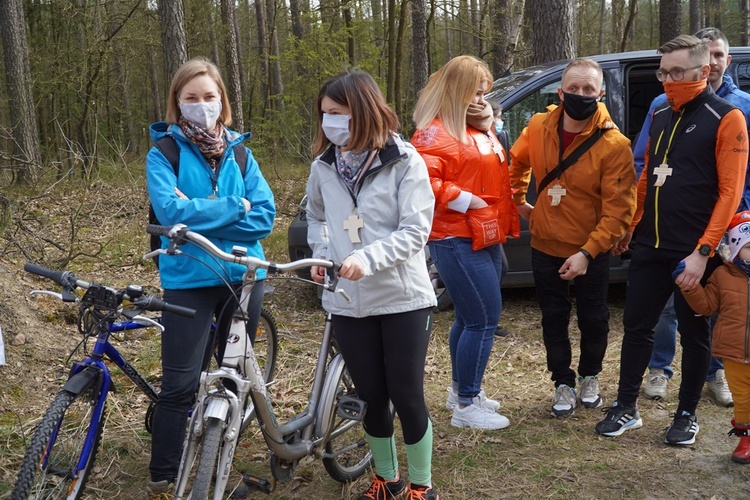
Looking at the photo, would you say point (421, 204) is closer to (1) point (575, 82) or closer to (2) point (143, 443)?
(1) point (575, 82)

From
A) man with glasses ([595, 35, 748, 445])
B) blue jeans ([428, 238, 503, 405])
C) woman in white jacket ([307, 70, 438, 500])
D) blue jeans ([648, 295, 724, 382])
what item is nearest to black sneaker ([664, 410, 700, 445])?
man with glasses ([595, 35, 748, 445])

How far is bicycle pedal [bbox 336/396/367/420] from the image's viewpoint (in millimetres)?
3000

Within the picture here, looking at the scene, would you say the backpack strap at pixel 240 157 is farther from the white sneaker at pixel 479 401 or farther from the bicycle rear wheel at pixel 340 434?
the white sneaker at pixel 479 401

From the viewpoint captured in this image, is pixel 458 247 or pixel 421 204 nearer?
pixel 421 204

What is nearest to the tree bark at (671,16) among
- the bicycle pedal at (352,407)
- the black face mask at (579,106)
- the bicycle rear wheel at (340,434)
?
the black face mask at (579,106)

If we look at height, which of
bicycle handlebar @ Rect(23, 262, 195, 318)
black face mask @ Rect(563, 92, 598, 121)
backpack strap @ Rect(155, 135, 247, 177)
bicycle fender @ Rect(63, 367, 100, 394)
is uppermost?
black face mask @ Rect(563, 92, 598, 121)

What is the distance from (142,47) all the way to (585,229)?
1730 centimetres

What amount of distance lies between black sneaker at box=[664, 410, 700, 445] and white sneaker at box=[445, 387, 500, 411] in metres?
0.95

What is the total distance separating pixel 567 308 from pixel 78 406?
8.68 ft

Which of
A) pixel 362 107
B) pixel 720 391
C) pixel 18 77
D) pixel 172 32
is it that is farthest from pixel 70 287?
pixel 18 77

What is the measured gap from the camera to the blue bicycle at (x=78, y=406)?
261 centimetres

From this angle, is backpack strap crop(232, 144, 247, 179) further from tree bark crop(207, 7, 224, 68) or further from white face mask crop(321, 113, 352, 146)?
tree bark crop(207, 7, 224, 68)

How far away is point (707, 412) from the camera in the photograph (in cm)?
430

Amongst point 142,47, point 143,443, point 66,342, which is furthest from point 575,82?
point 142,47
